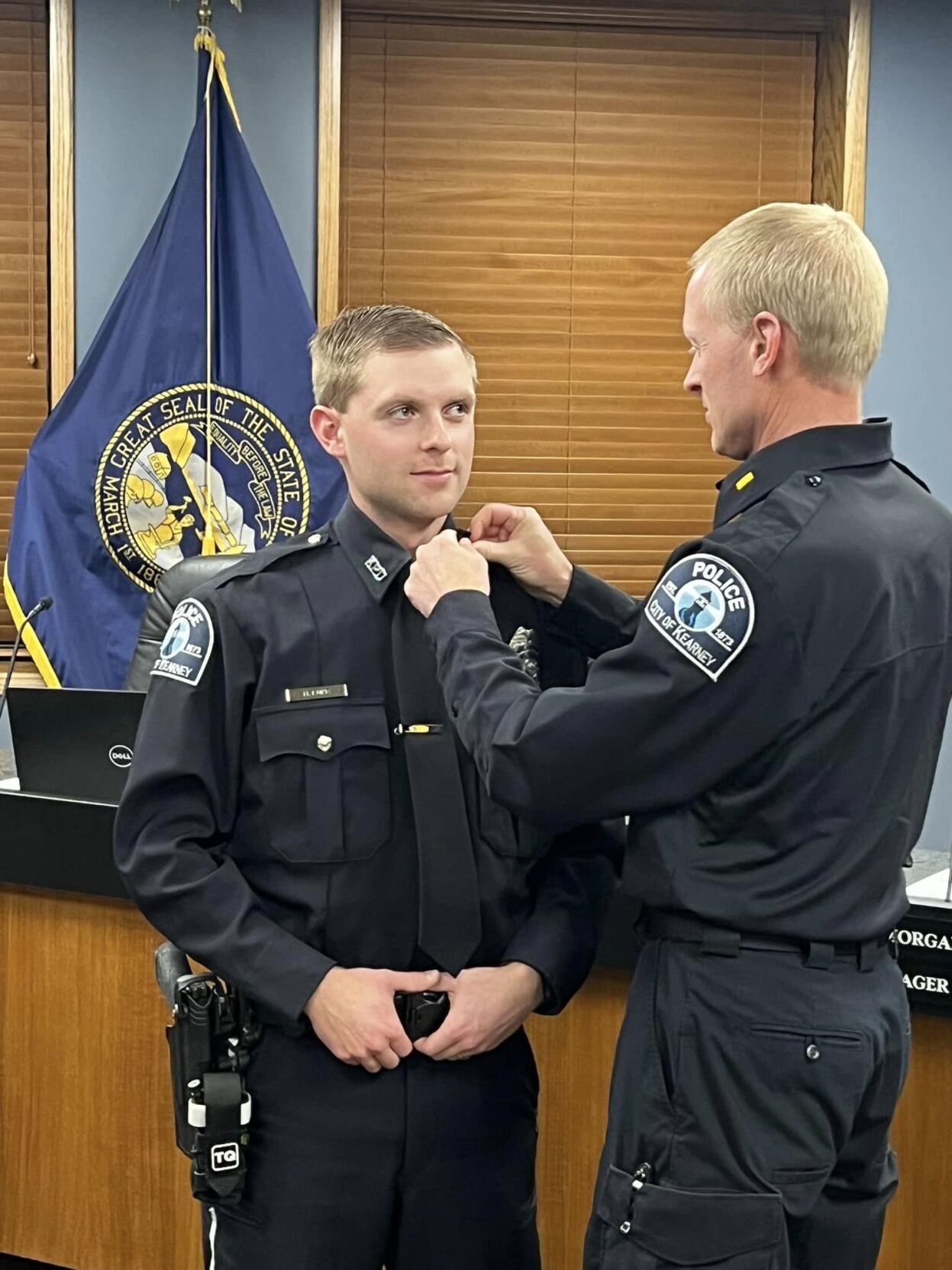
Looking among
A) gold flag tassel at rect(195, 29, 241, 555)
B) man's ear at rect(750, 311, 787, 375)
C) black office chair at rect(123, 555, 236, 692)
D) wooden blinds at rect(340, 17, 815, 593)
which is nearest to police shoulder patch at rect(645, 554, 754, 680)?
man's ear at rect(750, 311, 787, 375)

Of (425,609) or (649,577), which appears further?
(649,577)

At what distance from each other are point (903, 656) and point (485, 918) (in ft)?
1.63

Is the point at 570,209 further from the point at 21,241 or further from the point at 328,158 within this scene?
the point at 21,241

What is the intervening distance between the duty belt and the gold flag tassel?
102 inches

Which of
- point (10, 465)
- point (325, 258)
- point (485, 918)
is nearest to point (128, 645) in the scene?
point (10, 465)

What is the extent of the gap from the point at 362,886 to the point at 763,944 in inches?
15.9

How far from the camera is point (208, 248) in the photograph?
371 centimetres

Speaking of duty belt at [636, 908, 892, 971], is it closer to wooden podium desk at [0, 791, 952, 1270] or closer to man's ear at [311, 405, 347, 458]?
man's ear at [311, 405, 347, 458]

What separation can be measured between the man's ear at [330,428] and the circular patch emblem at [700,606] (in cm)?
48

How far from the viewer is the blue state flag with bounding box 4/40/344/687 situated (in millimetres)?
3768

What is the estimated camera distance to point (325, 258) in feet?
12.7

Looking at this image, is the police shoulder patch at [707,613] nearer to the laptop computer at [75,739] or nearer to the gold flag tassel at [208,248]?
the laptop computer at [75,739]

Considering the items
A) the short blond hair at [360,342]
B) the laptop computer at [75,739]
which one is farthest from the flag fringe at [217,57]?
the short blond hair at [360,342]

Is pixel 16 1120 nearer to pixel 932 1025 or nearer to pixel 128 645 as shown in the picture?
pixel 932 1025
